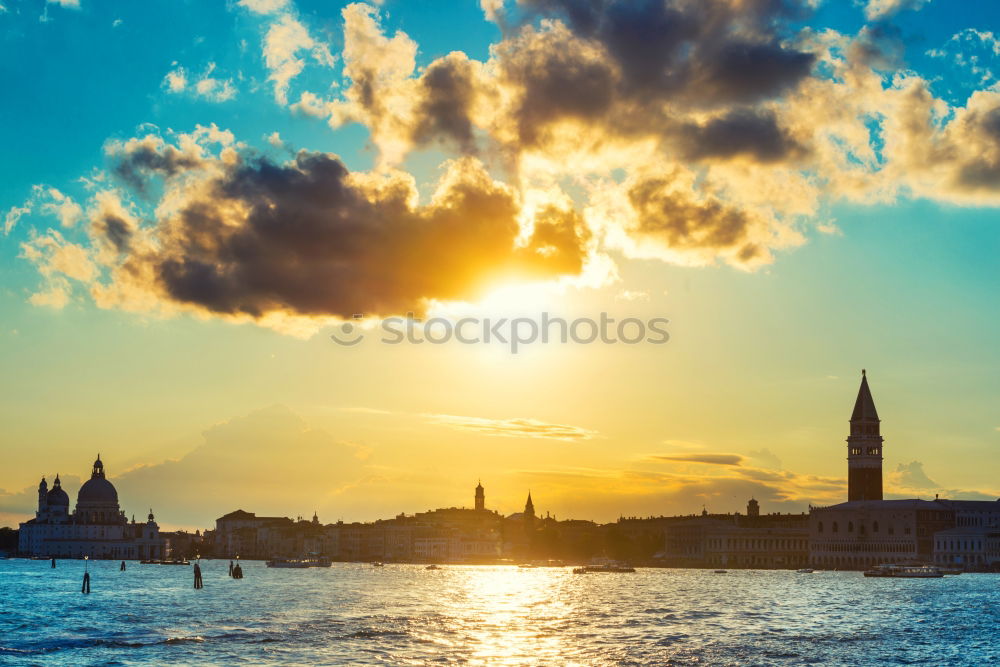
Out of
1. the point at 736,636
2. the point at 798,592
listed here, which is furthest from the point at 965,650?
the point at 798,592

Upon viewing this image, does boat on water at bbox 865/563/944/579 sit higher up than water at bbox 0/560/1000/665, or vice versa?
boat on water at bbox 865/563/944/579

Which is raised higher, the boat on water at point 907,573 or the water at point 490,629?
the boat on water at point 907,573

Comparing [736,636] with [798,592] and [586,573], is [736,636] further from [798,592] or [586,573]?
[586,573]

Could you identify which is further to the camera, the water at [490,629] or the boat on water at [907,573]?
the boat on water at [907,573]

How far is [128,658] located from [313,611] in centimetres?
2741

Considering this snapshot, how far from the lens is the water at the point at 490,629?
50.8m

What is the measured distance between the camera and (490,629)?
63531 mm

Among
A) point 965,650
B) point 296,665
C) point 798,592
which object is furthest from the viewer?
point 798,592

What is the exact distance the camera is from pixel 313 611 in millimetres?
75625

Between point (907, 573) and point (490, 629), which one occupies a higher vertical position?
point (907, 573)

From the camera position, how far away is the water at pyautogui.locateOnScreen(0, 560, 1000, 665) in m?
50.8

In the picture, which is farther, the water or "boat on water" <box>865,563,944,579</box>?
"boat on water" <box>865,563,944,579</box>

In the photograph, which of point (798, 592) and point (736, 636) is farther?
point (798, 592)

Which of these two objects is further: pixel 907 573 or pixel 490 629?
pixel 907 573
